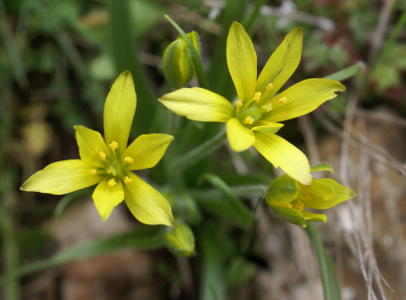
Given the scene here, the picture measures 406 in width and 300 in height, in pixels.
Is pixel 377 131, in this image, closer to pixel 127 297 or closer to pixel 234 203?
pixel 234 203

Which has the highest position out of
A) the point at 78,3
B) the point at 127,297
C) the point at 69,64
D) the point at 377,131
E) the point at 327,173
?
the point at 78,3

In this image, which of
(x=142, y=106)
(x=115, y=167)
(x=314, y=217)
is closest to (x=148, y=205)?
(x=115, y=167)

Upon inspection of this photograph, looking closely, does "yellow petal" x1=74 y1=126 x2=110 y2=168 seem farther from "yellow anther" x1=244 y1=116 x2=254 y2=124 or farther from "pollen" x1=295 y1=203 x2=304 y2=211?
"pollen" x1=295 y1=203 x2=304 y2=211

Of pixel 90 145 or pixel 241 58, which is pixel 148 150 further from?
pixel 241 58

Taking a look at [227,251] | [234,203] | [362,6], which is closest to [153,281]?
[227,251]

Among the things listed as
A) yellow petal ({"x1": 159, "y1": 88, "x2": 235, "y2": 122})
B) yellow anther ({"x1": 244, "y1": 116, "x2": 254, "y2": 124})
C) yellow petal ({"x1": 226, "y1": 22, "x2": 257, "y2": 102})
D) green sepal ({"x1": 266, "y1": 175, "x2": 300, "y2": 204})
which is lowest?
green sepal ({"x1": 266, "y1": 175, "x2": 300, "y2": 204})

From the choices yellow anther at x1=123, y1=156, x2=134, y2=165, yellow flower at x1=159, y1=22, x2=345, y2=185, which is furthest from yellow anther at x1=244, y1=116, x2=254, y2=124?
yellow anther at x1=123, y1=156, x2=134, y2=165
